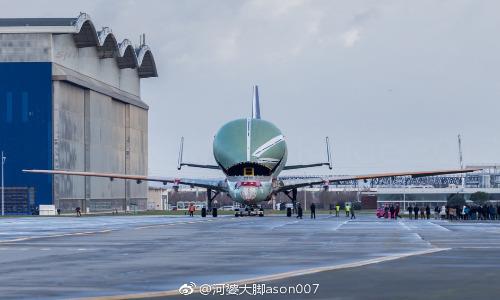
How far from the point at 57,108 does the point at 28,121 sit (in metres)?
3.47

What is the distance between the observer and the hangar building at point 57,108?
12144cm

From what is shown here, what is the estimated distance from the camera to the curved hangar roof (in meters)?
123

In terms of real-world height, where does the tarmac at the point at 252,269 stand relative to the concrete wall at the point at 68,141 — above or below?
below

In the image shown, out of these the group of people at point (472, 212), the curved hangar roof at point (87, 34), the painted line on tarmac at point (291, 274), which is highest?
the curved hangar roof at point (87, 34)

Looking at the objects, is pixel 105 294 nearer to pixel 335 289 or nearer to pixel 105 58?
pixel 335 289

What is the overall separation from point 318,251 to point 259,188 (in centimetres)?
4911

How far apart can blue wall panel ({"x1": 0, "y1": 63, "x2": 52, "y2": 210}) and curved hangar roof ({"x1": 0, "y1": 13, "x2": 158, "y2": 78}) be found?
4.60 meters

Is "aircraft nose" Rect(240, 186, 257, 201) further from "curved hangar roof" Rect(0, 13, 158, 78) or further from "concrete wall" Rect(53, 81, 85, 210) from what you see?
"curved hangar roof" Rect(0, 13, 158, 78)

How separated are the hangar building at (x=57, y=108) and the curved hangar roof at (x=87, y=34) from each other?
0.38ft

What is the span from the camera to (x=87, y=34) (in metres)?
132

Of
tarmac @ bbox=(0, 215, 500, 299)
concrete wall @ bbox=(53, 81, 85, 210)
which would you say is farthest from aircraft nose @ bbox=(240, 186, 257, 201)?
concrete wall @ bbox=(53, 81, 85, 210)

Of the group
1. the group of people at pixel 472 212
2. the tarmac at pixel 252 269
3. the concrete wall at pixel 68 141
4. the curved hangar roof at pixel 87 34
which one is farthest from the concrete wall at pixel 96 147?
the tarmac at pixel 252 269

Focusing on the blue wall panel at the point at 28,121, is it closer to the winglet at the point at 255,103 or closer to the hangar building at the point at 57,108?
the hangar building at the point at 57,108

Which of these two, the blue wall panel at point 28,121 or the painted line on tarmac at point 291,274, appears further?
the blue wall panel at point 28,121
